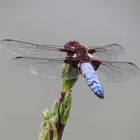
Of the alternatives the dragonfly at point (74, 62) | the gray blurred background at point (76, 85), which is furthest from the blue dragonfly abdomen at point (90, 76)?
the gray blurred background at point (76, 85)

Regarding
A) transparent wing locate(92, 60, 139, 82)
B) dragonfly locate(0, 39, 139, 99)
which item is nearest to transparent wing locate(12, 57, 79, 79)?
dragonfly locate(0, 39, 139, 99)

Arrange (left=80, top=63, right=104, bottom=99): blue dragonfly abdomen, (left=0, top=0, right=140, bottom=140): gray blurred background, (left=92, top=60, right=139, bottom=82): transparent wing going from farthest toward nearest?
(left=0, top=0, right=140, bottom=140): gray blurred background, (left=92, top=60, right=139, bottom=82): transparent wing, (left=80, top=63, right=104, bottom=99): blue dragonfly abdomen

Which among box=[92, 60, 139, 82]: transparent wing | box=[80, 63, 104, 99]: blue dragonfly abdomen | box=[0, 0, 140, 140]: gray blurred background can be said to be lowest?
box=[80, 63, 104, 99]: blue dragonfly abdomen

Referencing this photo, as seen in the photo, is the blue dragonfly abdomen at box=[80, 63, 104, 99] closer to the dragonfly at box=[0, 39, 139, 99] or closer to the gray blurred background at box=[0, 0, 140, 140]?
the dragonfly at box=[0, 39, 139, 99]

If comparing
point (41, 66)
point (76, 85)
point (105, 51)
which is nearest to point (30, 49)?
point (41, 66)

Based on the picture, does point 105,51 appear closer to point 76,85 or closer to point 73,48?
point 73,48

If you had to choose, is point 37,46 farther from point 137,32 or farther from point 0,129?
point 137,32

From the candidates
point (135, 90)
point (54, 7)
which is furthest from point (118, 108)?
point (54, 7)
